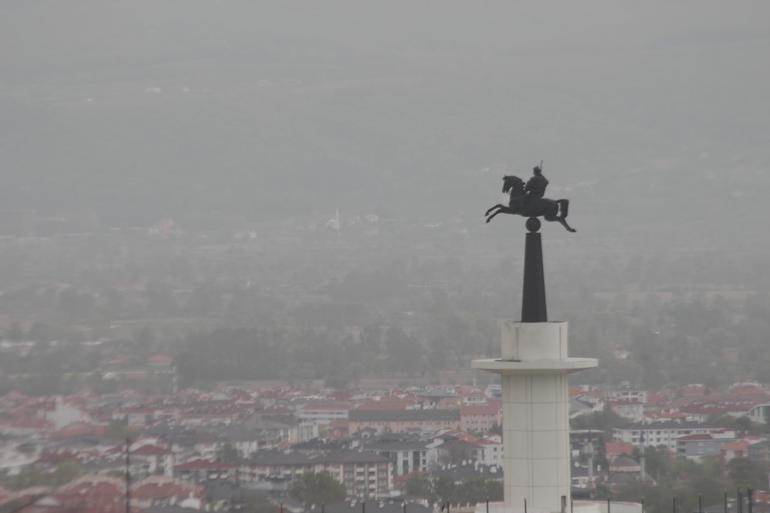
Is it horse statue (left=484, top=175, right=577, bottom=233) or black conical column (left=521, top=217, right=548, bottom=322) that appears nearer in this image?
black conical column (left=521, top=217, right=548, bottom=322)

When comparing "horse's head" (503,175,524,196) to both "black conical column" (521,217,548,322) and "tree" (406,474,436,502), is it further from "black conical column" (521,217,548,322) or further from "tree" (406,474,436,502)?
"tree" (406,474,436,502)

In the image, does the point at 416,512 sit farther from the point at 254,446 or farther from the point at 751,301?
the point at 751,301

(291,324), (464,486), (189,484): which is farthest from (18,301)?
(189,484)

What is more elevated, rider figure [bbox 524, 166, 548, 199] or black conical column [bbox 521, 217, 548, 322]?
rider figure [bbox 524, 166, 548, 199]

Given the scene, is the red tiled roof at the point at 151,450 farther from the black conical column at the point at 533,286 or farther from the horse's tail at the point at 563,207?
the black conical column at the point at 533,286

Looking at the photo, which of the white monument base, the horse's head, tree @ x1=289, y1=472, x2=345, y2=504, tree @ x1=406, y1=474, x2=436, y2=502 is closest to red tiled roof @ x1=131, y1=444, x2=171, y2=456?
tree @ x1=289, y1=472, x2=345, y2=504

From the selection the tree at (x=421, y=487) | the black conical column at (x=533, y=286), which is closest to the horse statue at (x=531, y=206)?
the black conical column at (x=533, y=286)
